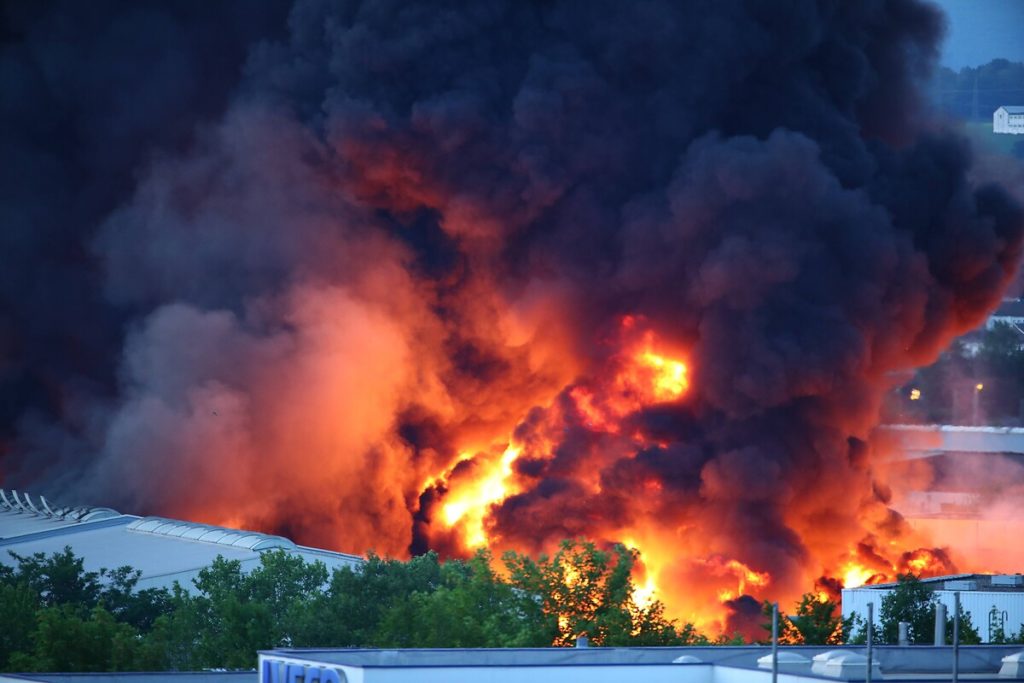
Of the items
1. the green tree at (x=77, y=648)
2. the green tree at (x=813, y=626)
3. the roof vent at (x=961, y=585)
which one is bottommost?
the green tree at (x=77, y=648)

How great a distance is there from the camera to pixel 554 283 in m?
73.0

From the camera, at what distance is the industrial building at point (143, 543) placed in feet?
→ 216

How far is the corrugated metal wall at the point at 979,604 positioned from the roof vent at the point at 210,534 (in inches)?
699

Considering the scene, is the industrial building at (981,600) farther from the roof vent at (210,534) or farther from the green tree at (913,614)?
the roof vent at (210,534)

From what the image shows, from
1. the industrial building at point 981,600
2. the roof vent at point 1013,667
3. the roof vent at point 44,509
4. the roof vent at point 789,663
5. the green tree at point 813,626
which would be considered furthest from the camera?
the roof vent at point 44,509

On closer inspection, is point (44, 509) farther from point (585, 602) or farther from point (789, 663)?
point (789, 663)

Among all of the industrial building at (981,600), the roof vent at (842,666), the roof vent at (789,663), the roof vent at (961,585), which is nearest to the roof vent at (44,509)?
the industrial building at (981,600)

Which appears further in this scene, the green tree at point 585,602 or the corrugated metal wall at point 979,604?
the corrugated metal wall at point 979,604

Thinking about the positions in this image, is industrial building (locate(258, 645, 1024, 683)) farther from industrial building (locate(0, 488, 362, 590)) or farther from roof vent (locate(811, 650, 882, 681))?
industrial building (locate(0, 488, 362, 590))

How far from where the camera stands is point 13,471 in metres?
84.9

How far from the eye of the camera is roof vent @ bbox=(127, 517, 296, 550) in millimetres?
67500

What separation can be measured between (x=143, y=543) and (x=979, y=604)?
85.6 feet

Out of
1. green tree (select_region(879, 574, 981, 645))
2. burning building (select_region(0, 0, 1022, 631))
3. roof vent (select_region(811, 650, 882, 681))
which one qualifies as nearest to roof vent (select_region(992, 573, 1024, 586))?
green tree (select_region(879, 574, 981, 645))

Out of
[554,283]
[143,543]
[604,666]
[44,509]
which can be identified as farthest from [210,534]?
[604,666]
